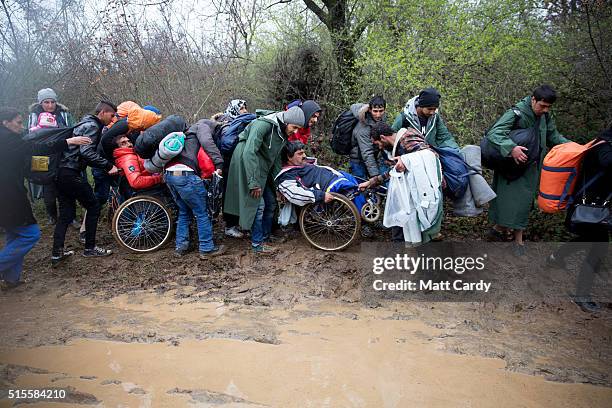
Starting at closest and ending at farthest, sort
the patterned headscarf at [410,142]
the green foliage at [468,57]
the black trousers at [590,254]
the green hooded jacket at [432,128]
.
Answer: the black trousers at [590,254]
the patterned headscarf at [410,142]
the green hooded jacket at [432,128]
the green foliage at [468,57]

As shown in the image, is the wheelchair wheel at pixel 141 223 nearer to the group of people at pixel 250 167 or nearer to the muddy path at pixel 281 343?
the group of people at pixel 250 167

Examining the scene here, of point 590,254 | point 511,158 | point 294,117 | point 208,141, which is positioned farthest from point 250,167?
point 590,254

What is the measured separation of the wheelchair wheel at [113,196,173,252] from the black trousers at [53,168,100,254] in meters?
0.30

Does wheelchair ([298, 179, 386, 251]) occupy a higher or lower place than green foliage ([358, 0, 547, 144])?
lower

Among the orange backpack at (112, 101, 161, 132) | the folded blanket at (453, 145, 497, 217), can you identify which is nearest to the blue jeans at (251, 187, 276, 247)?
the orange backpack at (112, 101, 161, 132)

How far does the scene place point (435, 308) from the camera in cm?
427

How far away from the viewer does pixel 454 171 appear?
450cm

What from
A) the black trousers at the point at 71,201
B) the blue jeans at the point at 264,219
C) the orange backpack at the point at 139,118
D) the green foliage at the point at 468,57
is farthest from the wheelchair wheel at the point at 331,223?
the green foliage at the point at 468,57

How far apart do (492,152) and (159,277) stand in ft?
12.7

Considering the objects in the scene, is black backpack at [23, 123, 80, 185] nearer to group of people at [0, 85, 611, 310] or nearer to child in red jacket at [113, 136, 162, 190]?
group of people at [0, 85, 611, 310]

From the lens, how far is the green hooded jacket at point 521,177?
190 inches

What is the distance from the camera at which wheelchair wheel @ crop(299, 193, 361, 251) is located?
5.34 meters

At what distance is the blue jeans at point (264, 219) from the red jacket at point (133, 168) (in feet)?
4.60

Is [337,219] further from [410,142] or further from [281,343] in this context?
[281,343]
